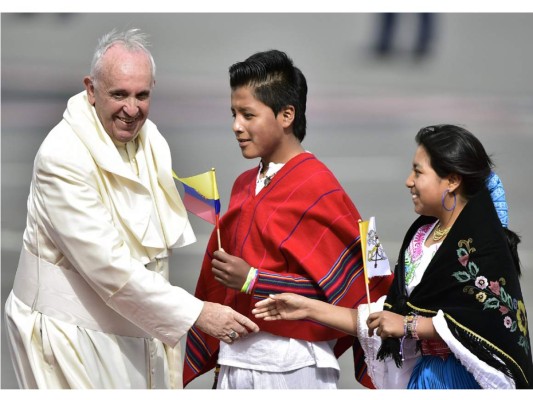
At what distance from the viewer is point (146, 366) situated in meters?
3.93

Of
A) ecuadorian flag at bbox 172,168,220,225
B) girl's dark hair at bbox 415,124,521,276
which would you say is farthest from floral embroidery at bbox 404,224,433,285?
ecuadorian flag at bbox 172,168,220,225

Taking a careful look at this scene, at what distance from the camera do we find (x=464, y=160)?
3.54 metres

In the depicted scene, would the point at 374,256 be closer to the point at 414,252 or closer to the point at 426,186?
the point at 414,252

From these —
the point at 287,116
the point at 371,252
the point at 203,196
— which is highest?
the point at 287,116

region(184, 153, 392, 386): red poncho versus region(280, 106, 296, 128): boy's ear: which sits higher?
region(280, 106, 296, 128): boy's ear

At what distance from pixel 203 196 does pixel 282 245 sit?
0.35 m

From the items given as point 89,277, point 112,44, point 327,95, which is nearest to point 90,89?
point 112,44

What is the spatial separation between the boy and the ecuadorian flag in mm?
92

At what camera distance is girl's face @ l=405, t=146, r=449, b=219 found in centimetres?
356

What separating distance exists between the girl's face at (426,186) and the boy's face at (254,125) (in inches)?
19.3

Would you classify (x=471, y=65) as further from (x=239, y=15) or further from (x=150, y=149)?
(x=150, y=149)

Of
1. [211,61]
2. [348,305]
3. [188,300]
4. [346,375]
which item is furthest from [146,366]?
[211,61]

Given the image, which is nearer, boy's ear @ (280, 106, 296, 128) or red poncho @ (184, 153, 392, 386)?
red poncho @ (184, 153, 392, 386)

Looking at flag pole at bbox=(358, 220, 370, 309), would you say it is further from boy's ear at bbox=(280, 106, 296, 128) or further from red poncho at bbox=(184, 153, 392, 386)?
boy's ear at bbox=(280, 106, 296, 128)
